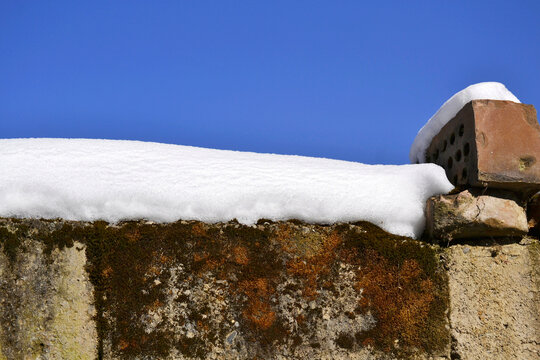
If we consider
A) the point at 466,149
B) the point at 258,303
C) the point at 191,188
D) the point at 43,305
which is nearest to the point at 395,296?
the point at 258,303

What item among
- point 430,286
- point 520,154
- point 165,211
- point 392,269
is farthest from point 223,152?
point 520,154

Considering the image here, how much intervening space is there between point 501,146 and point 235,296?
1021mm

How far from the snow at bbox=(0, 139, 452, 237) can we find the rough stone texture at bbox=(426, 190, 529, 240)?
8 centimetres

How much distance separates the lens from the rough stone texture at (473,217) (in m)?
1.41

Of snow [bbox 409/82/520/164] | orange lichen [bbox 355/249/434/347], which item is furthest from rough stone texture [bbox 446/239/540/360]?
snow [bbox 409/82/520/164]

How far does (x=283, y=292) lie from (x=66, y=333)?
702 mm

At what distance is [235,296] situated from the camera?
135 cm

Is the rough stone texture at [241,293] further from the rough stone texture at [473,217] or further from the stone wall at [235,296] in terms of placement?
the rough stone texture at [473,217]

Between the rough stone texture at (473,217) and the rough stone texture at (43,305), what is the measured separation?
1178 millimetres

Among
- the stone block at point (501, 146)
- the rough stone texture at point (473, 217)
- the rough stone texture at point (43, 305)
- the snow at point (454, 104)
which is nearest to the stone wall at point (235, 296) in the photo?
the rough stone texture at point (43, 305)

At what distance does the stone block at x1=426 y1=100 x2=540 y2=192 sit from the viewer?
141 cm

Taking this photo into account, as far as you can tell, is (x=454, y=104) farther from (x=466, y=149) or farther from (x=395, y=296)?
(x=395, y=296)

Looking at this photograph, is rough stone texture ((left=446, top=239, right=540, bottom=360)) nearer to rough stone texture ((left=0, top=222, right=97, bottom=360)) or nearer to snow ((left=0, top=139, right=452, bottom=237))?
snow ((left=0, top=139, right=452, bottom=237))

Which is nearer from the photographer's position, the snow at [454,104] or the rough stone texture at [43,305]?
the rough stone texture at [43,305]
